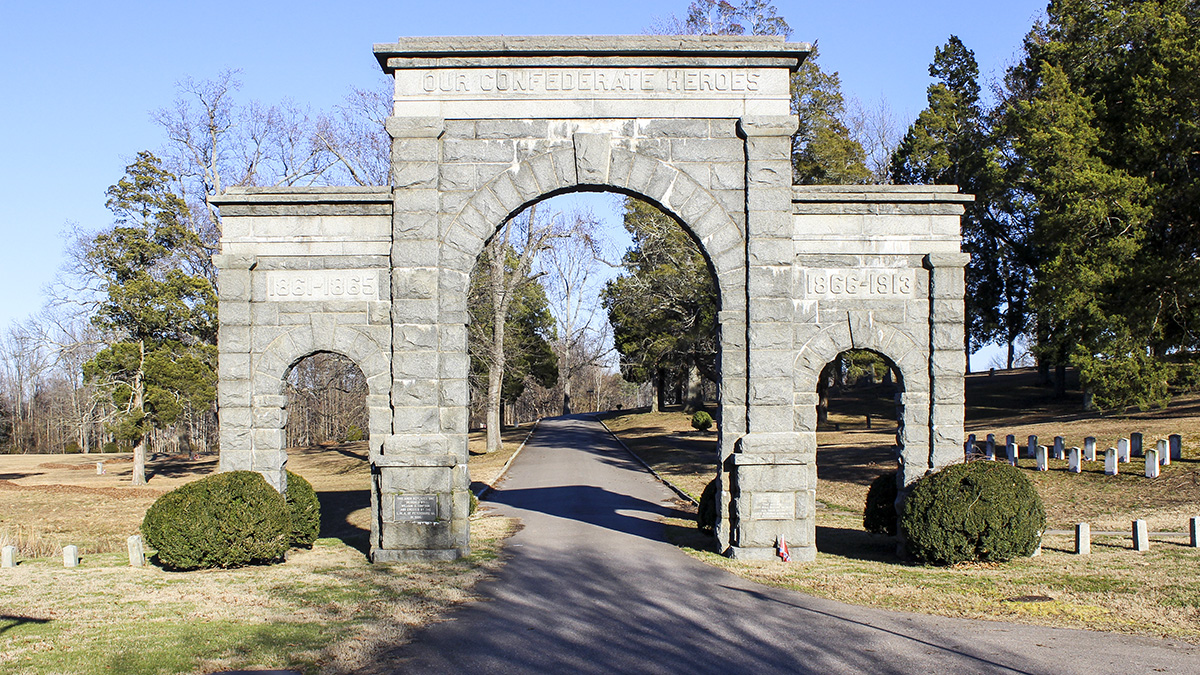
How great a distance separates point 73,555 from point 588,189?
9.53 meters

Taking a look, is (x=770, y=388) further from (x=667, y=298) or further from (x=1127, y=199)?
(x=667, y=298)

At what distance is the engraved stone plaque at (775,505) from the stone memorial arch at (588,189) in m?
0.02

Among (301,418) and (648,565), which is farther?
(301,418)

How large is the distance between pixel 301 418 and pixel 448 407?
4876cm

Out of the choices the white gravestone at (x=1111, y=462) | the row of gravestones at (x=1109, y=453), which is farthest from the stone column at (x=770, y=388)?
the white gravestone at (x=1111, y=462)

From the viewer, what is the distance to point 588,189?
1328cm

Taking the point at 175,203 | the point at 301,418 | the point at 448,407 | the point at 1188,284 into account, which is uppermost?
the point at 175,203

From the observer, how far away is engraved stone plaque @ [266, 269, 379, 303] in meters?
13.2

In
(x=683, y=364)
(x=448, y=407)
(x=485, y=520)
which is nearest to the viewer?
(x=448, y=407)

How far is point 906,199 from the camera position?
13227 mm

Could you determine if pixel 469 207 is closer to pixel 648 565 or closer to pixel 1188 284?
pixel 648 565

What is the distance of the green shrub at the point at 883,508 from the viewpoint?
45.5ft

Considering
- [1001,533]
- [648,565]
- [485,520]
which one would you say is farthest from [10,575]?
[1001,533]

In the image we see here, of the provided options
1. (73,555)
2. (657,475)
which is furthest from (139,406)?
(73,555)
